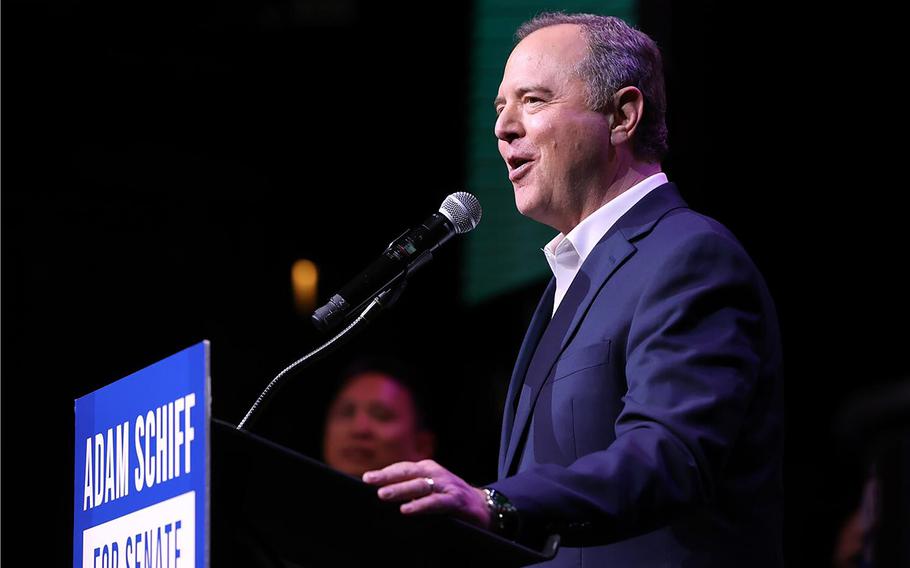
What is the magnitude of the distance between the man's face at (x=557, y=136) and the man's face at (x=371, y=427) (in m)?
2.05

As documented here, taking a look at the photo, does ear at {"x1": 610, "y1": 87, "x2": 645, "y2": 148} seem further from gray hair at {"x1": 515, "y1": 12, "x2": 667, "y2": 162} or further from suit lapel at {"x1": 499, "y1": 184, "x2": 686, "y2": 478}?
suit lapel at {"x1": 499, "y1": 184, "x2": 686, "y2": 478}

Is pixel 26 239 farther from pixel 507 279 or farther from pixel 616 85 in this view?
pixel 616 85

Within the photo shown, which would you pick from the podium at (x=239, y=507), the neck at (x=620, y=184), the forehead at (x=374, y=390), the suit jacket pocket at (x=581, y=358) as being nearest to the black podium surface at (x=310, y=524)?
the podium at (x=239, y=507)

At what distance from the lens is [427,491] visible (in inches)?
56.8

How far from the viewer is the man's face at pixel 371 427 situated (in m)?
4.21

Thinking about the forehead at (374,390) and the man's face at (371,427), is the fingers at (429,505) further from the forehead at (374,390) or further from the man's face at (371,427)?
the forehead at (374,390)

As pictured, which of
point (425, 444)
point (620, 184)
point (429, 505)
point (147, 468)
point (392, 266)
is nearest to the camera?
point (429, 505)

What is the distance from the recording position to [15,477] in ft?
17.2

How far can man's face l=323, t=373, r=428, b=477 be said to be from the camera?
4.21 meters

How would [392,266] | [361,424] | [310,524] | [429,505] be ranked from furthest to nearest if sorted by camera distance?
[361,424] < [392,266] < [310,524] < [429,505]

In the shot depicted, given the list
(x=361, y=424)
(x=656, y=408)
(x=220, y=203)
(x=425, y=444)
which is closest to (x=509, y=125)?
(x=656, y=408)

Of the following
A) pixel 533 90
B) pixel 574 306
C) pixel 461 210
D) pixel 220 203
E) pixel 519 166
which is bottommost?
pixel 574 306

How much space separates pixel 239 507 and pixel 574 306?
746mm

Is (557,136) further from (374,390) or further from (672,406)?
(374,390)
